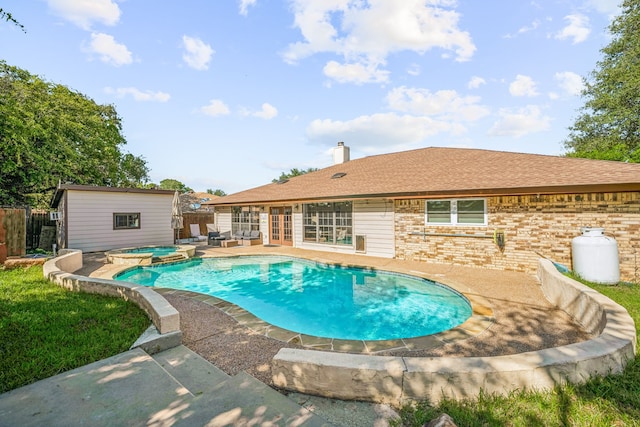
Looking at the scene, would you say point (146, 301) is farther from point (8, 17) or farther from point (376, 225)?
point (376, 225)

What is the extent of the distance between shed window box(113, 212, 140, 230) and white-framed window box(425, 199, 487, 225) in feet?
45.4

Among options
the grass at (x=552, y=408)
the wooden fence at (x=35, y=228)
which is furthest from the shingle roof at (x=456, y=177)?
the wooden fence at (x=35, y=228)

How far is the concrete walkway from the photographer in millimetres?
2348

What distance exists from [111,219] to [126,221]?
67cm

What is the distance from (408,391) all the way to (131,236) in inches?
599

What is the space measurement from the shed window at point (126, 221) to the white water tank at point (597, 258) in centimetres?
1718

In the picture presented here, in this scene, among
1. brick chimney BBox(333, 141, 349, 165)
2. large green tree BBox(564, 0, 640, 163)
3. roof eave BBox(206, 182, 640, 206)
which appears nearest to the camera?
roof eave BBox(206, 182, 640, 206)

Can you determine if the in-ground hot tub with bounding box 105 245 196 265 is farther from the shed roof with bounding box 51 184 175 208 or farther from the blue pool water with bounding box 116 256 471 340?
the shed roof with bounding box 51 184 175 208

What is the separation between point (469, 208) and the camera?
925cm

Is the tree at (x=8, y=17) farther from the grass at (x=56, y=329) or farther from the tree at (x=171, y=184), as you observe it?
the tree at (x=171, y=184)

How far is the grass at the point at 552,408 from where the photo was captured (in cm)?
227

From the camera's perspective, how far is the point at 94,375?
3.01 m

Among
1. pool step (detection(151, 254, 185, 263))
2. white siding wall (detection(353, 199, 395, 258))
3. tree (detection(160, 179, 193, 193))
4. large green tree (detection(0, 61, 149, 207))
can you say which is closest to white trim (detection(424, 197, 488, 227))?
white siding wall (detection(353, 199, 395, 258))

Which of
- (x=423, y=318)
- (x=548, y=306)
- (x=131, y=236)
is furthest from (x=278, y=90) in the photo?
(x=548, y=306)
